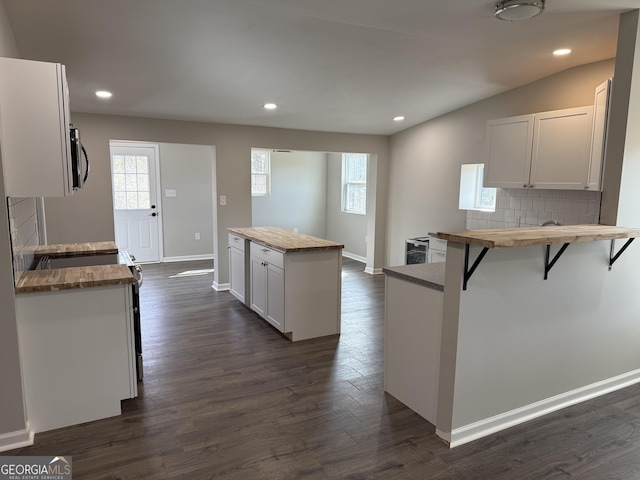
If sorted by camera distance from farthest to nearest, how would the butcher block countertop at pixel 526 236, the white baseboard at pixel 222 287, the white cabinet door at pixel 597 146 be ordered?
the white baseboard at pixel 222 287, the white cabinet door at pixel 597 146, the butcher block countertop at pixel 526 236

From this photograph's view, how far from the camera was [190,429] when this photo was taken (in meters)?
2.41

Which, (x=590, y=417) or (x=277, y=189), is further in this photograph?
(x=277, y=189)

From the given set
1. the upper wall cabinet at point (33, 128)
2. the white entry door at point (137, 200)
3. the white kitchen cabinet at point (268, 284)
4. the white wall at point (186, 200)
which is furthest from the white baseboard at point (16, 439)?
the white wall at point (186, 200)

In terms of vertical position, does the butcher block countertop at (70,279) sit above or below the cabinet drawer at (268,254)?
above

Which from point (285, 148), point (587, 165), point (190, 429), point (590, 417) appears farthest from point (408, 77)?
point (190, 429)

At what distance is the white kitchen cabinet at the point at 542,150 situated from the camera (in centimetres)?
351

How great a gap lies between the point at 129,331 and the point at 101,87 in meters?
2.60

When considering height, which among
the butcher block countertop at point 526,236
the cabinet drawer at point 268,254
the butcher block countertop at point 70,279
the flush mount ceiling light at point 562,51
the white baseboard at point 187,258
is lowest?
the white baseboard at point 187,258

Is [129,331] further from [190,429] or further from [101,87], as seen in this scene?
[101,87]

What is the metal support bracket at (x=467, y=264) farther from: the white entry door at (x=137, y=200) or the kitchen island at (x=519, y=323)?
the white entry door at (x=137, y=200)

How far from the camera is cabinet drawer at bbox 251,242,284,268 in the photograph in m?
3.77

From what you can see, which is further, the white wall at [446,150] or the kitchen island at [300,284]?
the white wall at [446,150]

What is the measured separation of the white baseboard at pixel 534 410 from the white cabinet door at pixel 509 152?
1869mm

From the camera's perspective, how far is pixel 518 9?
250cm
